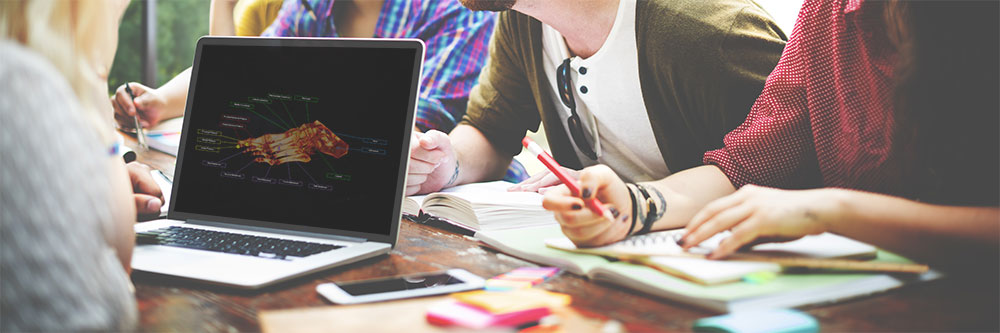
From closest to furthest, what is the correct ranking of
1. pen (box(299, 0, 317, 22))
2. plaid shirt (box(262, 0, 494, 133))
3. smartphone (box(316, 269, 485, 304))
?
smartphone (box(316, 269, 485, 304)), plaid shirt (box(262, 0, 494, 133)), pen (box(299, 0, 317, 22))

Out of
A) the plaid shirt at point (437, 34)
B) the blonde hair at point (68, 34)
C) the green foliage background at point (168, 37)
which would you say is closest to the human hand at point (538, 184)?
the plaid shirt at point (437, 34)

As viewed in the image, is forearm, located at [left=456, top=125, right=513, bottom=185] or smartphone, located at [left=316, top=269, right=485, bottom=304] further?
forearm, located at [left=456, top=125, right=513, bottom=185]

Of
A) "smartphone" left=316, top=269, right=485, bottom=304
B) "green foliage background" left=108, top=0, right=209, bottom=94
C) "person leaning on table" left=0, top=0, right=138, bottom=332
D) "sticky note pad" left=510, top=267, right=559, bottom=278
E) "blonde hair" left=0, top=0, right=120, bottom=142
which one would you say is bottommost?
"green foliage background" left=108, top=0, right=209, bottom=94

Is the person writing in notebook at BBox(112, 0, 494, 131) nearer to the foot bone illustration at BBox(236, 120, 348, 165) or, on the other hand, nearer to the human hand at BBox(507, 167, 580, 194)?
the human hand at BBox(507, 167, 580, 194)

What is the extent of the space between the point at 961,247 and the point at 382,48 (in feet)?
2.12

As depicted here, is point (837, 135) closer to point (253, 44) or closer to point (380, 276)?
point (380, 276)

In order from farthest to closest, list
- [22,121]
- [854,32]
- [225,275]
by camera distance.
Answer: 1. [854,32]
2. [225,275]
3. [22,121]

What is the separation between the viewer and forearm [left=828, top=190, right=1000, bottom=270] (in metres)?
0.68

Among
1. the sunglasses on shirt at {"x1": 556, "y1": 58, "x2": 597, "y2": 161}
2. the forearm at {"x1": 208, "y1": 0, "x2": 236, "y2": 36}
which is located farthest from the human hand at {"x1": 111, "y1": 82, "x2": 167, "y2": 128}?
the sunglasses on shirt at {"x1": 556, "y1": 58, "x2": 597, "y2": 161}

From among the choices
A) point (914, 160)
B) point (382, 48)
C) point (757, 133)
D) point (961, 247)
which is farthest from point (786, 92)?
point (382, 48)

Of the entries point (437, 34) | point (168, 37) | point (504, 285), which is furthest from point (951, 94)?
point (168, 37)

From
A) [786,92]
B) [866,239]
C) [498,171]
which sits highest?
[786,92]

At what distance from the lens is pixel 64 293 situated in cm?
40

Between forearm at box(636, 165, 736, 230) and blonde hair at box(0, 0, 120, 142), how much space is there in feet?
1.95
